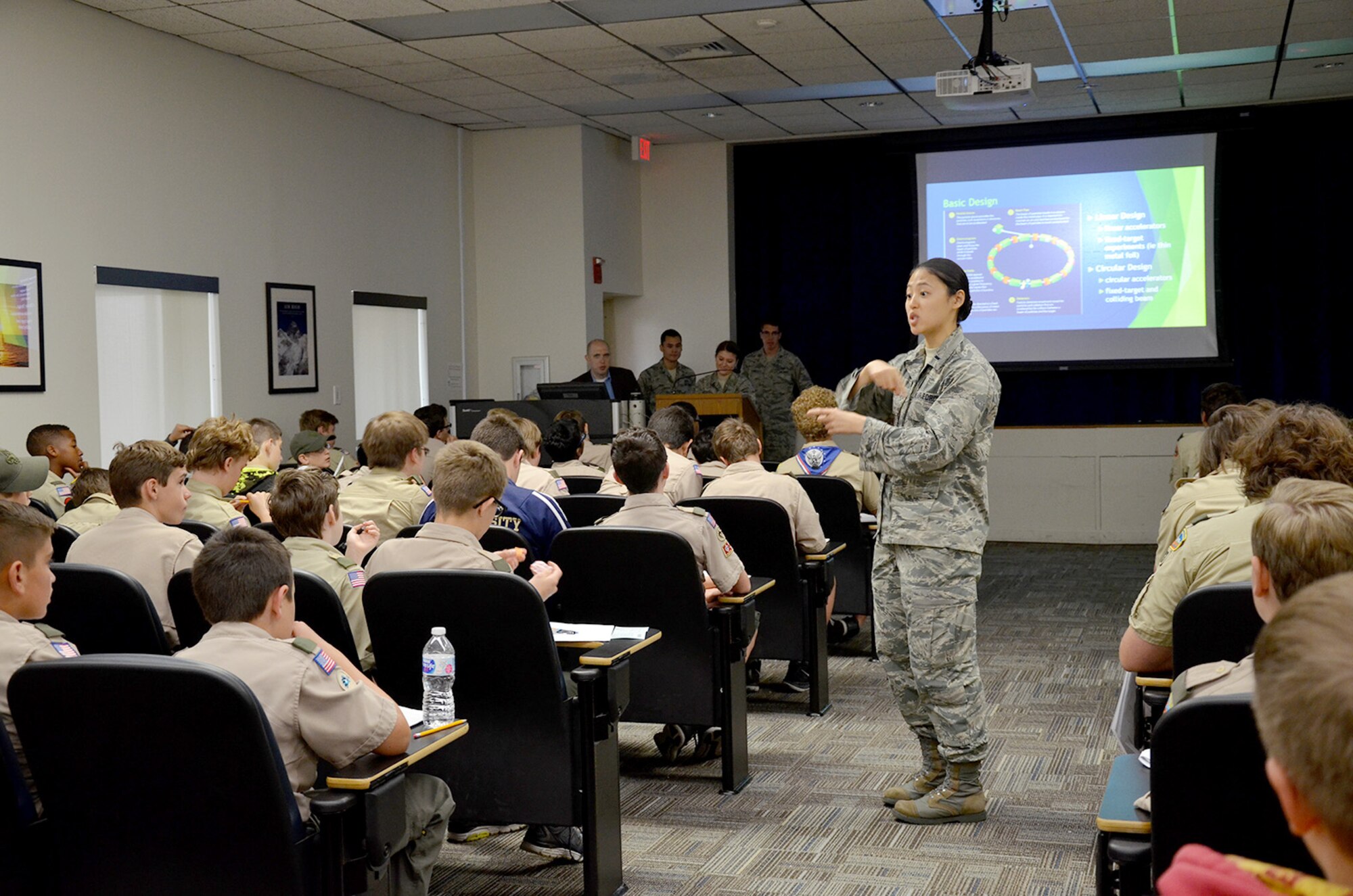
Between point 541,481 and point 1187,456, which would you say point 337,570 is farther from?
point 1187,456

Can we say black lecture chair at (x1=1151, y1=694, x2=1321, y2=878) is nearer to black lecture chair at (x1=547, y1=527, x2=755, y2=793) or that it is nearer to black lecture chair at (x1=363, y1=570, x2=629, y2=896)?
black lecture chair at (x1=363, y1=570, x2=629, y2=896)

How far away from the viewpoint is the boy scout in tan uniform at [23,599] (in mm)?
2186

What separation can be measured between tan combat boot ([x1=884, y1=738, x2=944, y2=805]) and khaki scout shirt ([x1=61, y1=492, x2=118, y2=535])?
2.87 meters

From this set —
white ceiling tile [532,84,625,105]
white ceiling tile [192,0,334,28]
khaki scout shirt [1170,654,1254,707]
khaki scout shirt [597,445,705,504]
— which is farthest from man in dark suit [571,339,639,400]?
khaki scout shirt [1170,654,1254,707]

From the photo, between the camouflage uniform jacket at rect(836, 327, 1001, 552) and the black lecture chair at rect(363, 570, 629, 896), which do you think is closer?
the black lecture chair at rect(363, 570, 629, 896)

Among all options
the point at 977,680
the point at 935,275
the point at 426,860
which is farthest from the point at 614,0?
the point at 426,860

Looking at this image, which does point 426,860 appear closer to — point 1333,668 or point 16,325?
point 1333,668

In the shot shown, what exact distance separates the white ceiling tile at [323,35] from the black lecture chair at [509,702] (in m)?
5.04

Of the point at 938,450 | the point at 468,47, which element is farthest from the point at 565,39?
the point at 938,450

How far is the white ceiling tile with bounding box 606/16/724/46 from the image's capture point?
7.19 m

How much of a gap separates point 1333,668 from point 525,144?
32.9 feet

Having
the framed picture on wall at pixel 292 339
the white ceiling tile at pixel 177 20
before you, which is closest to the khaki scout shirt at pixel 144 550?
the white ceiling tile at pixel 177 20

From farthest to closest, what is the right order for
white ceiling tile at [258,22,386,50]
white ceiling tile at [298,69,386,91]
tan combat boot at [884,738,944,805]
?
white ceiling tile at [298,69,386,91] < white ceiling tile at [258,22,386,50] < tan combat boot at [884,738,944,805]

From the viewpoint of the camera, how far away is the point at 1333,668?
88cm
